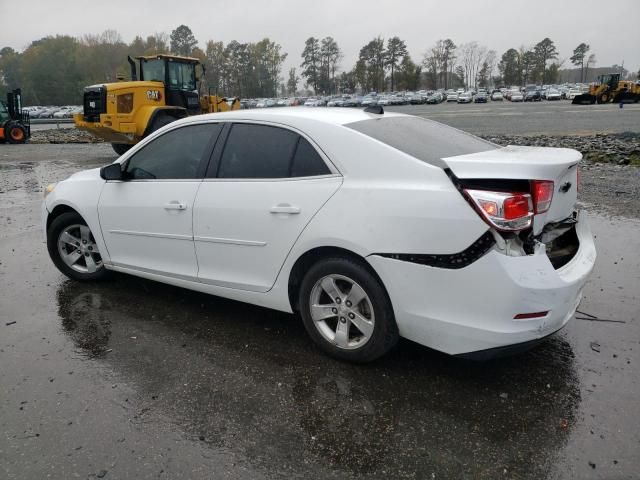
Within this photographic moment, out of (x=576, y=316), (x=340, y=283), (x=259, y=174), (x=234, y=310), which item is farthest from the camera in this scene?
(x=234, y=310)

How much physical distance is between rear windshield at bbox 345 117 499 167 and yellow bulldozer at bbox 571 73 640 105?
49.6 metres

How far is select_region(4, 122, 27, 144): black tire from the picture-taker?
23.8 metres

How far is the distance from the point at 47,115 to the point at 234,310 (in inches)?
2799

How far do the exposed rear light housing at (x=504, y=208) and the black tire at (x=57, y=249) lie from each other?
142 inches

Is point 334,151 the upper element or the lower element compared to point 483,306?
upper

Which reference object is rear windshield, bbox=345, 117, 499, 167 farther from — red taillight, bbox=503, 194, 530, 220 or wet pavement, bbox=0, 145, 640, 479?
wet pavement, bbox=0, 145, 640, 479

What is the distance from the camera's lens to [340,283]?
3.38 meters

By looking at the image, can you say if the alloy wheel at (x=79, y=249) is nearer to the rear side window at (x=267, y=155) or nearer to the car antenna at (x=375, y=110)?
the rear side window at (x=267, y=155)

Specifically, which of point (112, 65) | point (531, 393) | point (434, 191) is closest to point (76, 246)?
point (434, 191)

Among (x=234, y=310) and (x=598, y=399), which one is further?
(x=234, y=310)

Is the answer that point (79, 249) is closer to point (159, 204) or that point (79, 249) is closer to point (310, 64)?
point (159, 204)

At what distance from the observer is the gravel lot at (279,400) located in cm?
256

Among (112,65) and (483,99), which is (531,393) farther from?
(112,65)

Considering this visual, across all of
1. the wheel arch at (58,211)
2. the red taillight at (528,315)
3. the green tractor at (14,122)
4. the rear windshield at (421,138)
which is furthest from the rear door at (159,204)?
the green tractor at (14,122)
